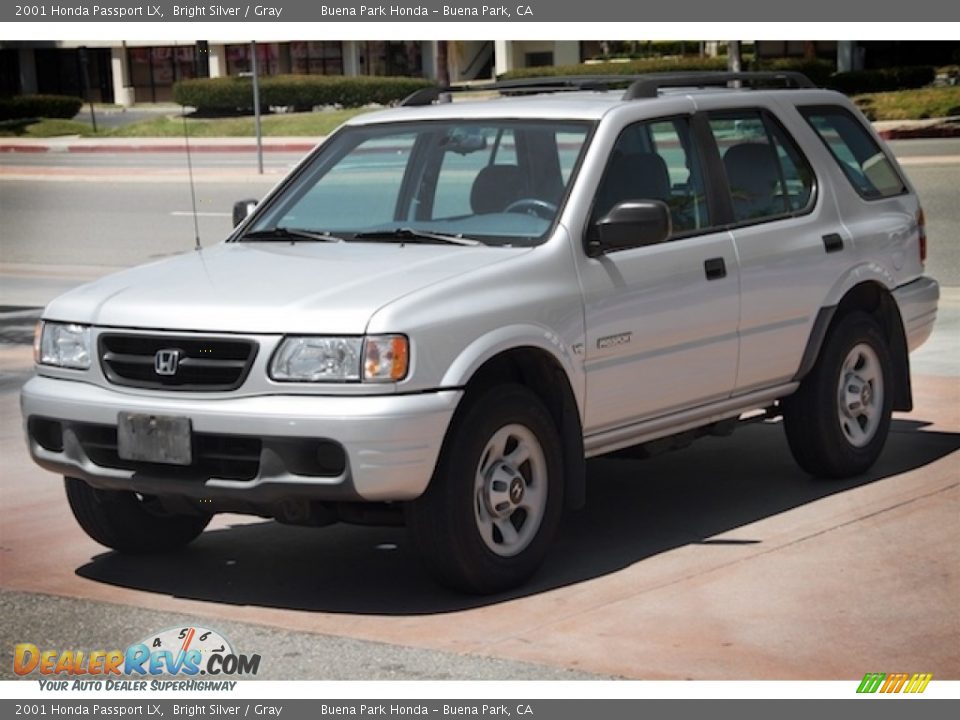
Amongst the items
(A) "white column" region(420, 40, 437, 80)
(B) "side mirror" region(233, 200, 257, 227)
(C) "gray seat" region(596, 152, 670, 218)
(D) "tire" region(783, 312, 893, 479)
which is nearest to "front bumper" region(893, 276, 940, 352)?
(D) "tire" region(783, 312, 893, 479)

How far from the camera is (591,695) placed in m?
5.58

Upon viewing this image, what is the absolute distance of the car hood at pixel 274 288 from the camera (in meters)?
6.46

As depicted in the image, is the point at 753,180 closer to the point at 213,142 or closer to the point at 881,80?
the point at 213,142

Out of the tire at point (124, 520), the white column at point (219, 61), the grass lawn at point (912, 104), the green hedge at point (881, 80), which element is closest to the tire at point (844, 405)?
the tire at point (124, 520)

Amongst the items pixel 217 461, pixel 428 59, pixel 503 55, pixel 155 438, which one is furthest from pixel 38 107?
pixel 217 461

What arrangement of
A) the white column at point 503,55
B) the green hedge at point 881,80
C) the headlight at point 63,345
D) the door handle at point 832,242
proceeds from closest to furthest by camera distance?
1. the headlight at point 63,345
2. the door handle at point 832,242
3. the green hedge at point 881,80
4. the white column at point 503,55

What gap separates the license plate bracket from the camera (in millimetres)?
6512

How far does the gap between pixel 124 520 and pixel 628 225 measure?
2.30m

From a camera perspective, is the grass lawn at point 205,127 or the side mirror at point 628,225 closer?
the side mirror at point 628,225

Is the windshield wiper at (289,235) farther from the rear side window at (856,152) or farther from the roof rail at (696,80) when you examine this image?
the rear side window at (856,152)

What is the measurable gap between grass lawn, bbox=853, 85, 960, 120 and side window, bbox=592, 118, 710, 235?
31.0 meters

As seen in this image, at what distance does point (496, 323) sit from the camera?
265 inches

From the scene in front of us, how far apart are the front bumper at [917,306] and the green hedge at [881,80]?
36157 mm

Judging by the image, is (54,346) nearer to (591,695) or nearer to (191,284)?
(191,284)
